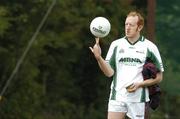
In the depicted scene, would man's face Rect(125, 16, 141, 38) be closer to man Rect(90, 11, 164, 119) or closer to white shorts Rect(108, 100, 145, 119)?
man Rect(90, 11, 164, 119)

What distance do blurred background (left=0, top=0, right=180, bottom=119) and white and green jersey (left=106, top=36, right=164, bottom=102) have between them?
12.9m

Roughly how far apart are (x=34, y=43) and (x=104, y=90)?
540 cm

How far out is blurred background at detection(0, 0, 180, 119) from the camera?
26984 mm

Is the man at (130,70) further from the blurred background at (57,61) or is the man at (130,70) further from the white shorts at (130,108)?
the blurred background at (57,61)

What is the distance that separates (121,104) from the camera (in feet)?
31.4

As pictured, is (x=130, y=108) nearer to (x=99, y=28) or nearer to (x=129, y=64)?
(x=129, y=64)

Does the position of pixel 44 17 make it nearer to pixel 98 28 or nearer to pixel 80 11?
pixel 80 11

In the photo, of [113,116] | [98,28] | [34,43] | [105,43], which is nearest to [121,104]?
[113,116]

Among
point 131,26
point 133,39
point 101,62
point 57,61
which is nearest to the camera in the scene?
point 101,62

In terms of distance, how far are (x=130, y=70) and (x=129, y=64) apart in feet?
0.22

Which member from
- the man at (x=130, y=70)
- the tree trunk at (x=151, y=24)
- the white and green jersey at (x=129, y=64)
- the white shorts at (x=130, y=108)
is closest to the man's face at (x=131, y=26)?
the man at (x=130, y=70)

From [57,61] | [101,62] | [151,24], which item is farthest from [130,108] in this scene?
[57,61]

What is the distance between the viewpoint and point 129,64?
9477mm

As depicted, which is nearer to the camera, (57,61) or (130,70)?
(130,70)
